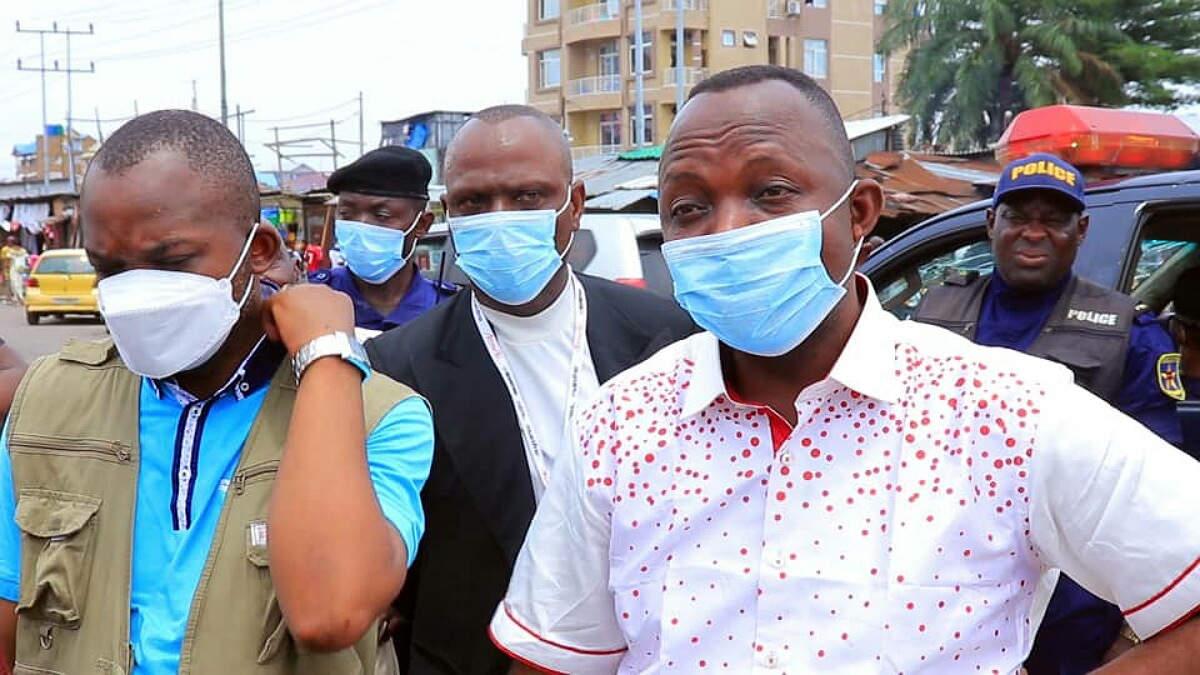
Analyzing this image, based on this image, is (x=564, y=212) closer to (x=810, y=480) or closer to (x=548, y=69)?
(x=810, y=480)

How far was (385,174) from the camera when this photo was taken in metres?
4.58

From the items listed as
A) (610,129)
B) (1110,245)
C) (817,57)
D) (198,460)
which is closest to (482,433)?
(198,460)

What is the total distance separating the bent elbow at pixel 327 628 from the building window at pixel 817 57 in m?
52.8

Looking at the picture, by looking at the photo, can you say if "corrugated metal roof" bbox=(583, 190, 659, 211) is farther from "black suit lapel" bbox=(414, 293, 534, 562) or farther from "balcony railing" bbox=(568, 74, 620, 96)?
"balcony railing" bbox=(568, 74, 620, 96)

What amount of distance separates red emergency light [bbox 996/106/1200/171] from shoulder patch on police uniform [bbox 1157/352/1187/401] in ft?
3.85

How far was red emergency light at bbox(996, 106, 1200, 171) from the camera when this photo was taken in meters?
4.22

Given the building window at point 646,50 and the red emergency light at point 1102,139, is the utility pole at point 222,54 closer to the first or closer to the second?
the building window at point 646,50

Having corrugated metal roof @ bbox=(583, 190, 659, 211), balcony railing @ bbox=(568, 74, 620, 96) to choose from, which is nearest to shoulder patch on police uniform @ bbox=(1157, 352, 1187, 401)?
corrugated metal roof @ bbox=(583, 190, 659, 211)

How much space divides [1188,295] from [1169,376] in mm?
1078

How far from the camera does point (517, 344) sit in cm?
284

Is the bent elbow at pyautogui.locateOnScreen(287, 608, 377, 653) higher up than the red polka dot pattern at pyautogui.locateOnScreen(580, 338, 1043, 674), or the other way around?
the red polka dot pattern at pyautogui.locateOnScreen(580, 338, 1043, 674)

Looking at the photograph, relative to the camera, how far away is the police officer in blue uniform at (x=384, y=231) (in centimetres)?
448

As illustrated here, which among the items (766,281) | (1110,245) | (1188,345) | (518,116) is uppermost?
(518,116)

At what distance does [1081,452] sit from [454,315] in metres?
1.74
